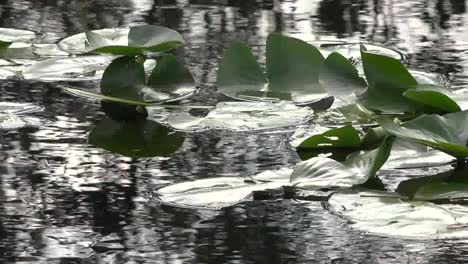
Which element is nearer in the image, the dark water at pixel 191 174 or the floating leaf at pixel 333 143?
the dark water at pixel 191 174

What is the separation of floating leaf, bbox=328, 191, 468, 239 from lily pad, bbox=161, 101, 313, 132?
11.2 inches

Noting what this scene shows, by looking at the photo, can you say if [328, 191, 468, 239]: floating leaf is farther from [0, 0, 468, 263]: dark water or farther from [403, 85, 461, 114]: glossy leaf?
[403, 85, 461, 114]: glossy leaf

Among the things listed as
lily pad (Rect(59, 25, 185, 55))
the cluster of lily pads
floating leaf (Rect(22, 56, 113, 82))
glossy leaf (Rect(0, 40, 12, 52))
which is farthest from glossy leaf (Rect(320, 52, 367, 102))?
glossy leaf (Rect(0, 40, 12, 52))

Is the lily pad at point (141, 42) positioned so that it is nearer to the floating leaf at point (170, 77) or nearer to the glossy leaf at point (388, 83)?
the floating leaf at point (170, 77)

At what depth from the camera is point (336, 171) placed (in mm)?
1342

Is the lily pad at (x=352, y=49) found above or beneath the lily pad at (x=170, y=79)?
beneath

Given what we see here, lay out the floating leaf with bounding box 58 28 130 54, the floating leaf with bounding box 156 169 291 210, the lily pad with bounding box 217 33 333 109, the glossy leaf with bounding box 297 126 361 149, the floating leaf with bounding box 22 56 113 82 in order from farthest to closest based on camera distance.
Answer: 1. the floating leaf with bounding box 58 28 130 54
2. the floating leaf with bounding box 22 56 113 82
3. the lily pad with bounding box 217 33 333 109
4. the glossy leaf with bounding box 297 126 361 149
5. the floating leaf with bounding box 156 169 291 210

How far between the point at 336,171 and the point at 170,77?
1.53 feet

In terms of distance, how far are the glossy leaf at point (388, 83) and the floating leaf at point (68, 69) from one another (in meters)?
0.43

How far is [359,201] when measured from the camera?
4.19ft

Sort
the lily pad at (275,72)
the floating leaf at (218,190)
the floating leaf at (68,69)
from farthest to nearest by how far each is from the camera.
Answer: the floating leaf at (68,69), the lily pad at (275,72), the floating leaf at (218,190)

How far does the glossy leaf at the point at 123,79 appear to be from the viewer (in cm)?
173

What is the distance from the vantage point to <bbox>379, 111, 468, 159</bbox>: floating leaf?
1.35 metres

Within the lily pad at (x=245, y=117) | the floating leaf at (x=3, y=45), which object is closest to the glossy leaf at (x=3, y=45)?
the floating leaf at (x=3, y=45)
